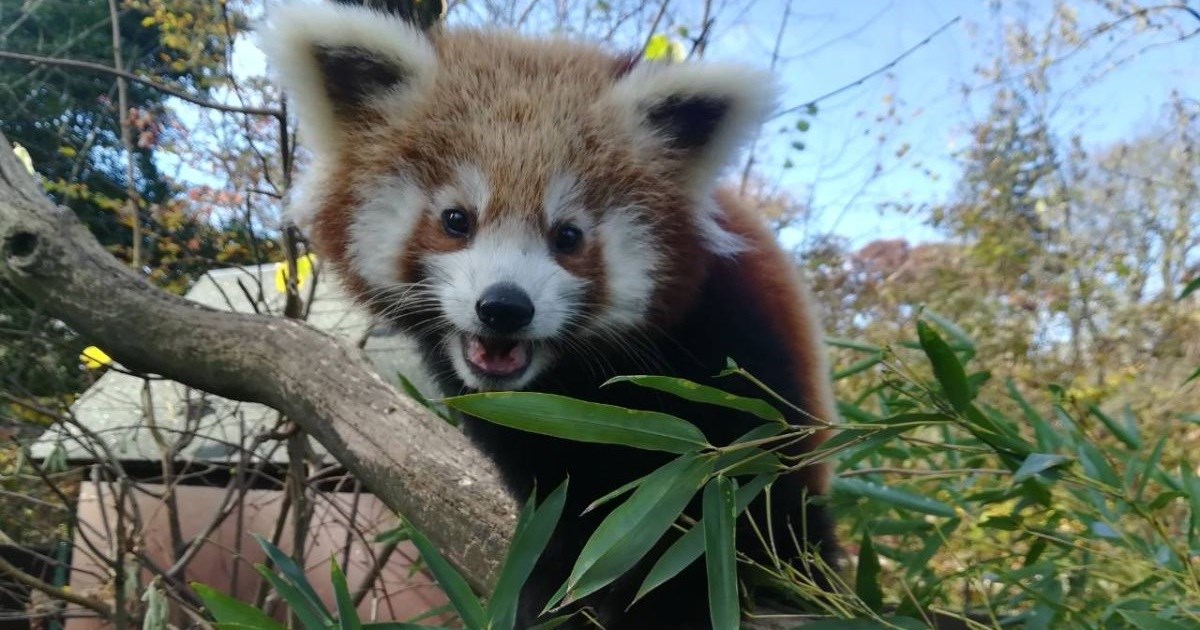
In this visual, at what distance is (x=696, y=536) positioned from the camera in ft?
4.03

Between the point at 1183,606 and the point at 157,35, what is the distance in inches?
211

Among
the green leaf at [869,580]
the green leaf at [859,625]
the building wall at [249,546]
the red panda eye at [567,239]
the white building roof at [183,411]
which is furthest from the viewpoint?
the building wall at [249,546]

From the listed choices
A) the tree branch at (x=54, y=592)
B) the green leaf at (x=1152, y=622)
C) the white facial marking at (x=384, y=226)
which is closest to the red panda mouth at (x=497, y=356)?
the white facial marking at (x=384, y=226)

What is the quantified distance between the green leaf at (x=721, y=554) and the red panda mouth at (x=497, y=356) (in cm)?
67

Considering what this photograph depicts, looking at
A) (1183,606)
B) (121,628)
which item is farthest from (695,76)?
(121,628)

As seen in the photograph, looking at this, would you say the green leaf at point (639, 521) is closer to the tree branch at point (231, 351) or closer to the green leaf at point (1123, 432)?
the tree branch at point (231, 351)

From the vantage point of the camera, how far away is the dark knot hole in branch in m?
2.04

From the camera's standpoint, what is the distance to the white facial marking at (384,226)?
1755mm

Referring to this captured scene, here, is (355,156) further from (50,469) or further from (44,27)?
(44,27)

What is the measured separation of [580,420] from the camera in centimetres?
107

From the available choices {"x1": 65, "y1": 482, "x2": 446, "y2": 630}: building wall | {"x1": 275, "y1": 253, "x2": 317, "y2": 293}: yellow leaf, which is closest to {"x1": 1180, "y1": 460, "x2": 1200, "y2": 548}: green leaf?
{"x1": 275, "y1": 253, "x2": 317, "y2": 293}: yellow leaf

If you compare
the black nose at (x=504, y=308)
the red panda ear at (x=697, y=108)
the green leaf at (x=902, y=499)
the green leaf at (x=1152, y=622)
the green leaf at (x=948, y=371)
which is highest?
the red panda ear at (x=697, y=108)

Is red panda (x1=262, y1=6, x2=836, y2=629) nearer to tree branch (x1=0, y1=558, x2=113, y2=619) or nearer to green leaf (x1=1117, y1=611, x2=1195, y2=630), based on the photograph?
green leaf (x1=1117, y1=611, x2=1195, y2=630)

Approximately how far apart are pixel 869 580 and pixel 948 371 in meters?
0.48
